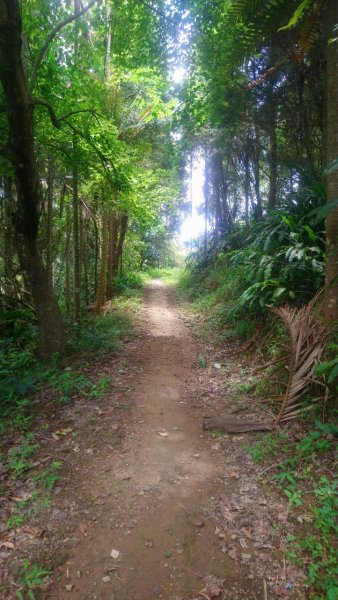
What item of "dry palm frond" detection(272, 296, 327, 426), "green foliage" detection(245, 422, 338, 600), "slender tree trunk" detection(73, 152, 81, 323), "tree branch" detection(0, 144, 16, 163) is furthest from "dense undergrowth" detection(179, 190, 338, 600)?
"tree branch" detection(0, 144, 16, 163)

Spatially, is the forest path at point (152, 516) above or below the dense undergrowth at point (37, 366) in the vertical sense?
below

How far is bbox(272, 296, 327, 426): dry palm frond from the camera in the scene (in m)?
4.12

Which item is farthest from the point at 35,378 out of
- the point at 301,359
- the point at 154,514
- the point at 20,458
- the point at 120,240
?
the point at 120,240

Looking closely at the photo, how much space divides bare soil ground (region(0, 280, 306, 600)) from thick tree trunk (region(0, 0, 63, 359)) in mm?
1685

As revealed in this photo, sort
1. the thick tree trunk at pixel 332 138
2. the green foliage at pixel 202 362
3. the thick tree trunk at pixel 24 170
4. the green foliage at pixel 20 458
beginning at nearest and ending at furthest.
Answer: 1. the green foliage at pixel 20 458
2. the thick tree trunk at pixel 24 170
3. the thick tree trunk at pixel 332 138
4. the green foliage at pixel 202 362

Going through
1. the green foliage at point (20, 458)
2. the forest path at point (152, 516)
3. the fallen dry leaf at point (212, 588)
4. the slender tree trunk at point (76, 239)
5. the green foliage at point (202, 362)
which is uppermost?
the slender tree trunk at point (76, 239)

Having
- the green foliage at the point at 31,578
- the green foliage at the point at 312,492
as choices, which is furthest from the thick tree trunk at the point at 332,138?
the green foliage at the point at 31,578

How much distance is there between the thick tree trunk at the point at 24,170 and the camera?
12.3ft

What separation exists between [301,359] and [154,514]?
2440mm

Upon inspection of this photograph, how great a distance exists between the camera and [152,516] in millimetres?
3074

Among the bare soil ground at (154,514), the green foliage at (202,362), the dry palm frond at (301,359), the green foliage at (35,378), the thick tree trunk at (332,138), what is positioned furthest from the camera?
the green foliage at (202,362)

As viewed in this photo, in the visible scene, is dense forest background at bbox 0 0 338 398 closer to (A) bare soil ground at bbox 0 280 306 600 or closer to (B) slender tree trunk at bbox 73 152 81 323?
(B) slender tree trunk at bbox 73 152 81 323

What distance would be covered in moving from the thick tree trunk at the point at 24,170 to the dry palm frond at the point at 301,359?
3765 millimetres

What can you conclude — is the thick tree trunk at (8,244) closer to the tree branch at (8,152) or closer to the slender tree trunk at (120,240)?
the tree branch at (8,152)
